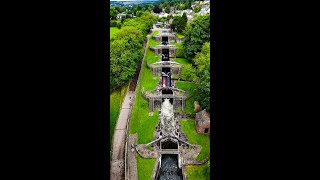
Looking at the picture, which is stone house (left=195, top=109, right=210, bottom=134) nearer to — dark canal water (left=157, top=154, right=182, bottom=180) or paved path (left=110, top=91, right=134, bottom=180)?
dark canal water (left=157, top=154, right=182, bottom=180)

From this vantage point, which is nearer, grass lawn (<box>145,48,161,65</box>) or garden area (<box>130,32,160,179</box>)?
garden area (<box>130,32,160,179</box>)

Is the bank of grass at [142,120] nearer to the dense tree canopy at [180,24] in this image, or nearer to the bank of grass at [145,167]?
the bank of grass at [145,167]

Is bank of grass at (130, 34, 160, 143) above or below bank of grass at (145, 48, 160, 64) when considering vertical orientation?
below

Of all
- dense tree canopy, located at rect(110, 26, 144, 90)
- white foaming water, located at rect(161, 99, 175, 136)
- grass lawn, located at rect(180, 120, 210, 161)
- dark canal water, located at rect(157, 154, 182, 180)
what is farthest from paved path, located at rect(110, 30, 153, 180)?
grass lawn, located at rect(180, 120, 210, 161)

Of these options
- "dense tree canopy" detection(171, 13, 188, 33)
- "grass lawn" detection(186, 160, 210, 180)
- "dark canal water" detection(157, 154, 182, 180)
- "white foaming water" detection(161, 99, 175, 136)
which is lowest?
"dark canal water" detection(157, 154, 182, 180)
